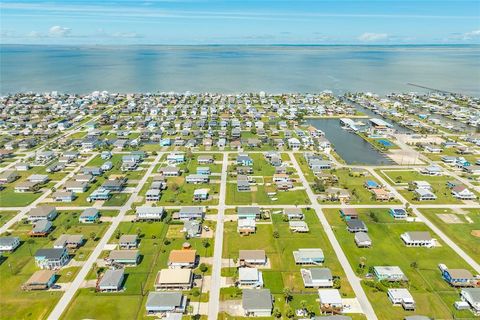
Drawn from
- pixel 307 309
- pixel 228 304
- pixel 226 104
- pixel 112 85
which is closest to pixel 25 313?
pixel 228 304

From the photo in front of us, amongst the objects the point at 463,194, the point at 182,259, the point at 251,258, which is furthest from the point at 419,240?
the point at 182,259

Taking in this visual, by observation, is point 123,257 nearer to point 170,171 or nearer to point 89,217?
point 89,217

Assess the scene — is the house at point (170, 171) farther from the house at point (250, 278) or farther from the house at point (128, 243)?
the house at point (250, 278)

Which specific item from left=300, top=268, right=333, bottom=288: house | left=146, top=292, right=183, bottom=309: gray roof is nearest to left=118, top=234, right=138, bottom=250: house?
left=146, top=292, right=183, bottom=309: gray roof

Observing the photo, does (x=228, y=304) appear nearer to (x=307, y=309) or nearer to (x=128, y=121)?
(x=307, y=309)

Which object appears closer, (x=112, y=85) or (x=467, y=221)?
(x=467, y=221)

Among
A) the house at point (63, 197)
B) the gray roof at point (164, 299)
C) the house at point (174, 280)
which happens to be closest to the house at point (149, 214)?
the house at point (63, 197)
